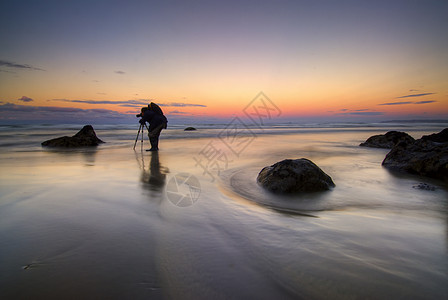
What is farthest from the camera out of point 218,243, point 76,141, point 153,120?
point 76,141

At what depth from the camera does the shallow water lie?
59.7 inches

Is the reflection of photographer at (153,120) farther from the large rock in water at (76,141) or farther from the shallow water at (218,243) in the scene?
the shallow water at (218,243)

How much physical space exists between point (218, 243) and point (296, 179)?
2428 mm

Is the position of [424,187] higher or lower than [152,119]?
lower

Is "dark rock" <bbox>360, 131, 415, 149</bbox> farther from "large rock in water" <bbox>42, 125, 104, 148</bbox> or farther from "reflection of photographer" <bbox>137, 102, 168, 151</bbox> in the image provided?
"large rock in water" <bbox>42, 125, 104, 148</bbox>

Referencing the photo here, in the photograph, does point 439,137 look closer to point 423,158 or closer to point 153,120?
point 423,158

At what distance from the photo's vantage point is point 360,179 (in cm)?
515

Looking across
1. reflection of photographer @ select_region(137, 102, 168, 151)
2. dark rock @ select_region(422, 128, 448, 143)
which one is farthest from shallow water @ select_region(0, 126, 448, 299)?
reflection of photographer @ select_region(137, 102, 168, 151)

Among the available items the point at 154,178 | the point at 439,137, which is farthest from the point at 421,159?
the point at 154,178

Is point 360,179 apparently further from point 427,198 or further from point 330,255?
point 330,255

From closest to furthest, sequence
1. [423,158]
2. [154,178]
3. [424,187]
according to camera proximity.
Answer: [424,187] → [154,178] → [423,158]

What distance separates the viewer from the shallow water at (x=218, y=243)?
152 centimetres

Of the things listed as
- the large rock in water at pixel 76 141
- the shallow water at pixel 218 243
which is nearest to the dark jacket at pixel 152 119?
the large rock in water at pixel 76 141

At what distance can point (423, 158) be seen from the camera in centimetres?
552
